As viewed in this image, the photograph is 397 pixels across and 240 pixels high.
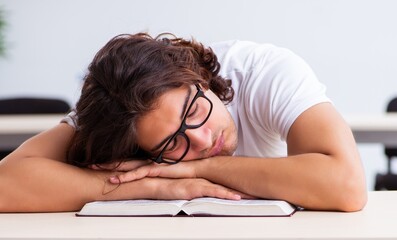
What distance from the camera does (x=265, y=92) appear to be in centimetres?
166

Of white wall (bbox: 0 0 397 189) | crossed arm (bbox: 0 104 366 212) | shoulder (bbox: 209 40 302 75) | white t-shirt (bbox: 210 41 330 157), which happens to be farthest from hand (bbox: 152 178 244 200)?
white wall (bbox: 0 0 397 189)

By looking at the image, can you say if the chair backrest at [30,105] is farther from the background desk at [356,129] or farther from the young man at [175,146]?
the young man at [175,146]

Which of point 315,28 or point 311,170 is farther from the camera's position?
point 315,28

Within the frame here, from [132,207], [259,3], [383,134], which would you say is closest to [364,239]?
[132,207]

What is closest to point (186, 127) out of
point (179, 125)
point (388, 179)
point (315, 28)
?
point (179, 125)

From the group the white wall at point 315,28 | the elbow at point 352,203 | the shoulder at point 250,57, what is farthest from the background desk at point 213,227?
the white wall at point 315,28

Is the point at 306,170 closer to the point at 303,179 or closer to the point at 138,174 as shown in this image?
the point at 303,179

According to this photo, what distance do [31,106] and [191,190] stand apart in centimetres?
274

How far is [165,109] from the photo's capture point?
1452mm

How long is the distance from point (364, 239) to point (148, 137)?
1.77 ft

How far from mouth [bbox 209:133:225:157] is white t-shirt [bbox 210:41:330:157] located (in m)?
0.14

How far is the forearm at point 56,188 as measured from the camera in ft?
4.99

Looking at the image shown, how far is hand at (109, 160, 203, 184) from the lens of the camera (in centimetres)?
153

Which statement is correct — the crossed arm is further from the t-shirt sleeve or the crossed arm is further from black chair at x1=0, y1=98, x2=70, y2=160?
black chair at x1=0, y1=98, x2=70, y2=160
